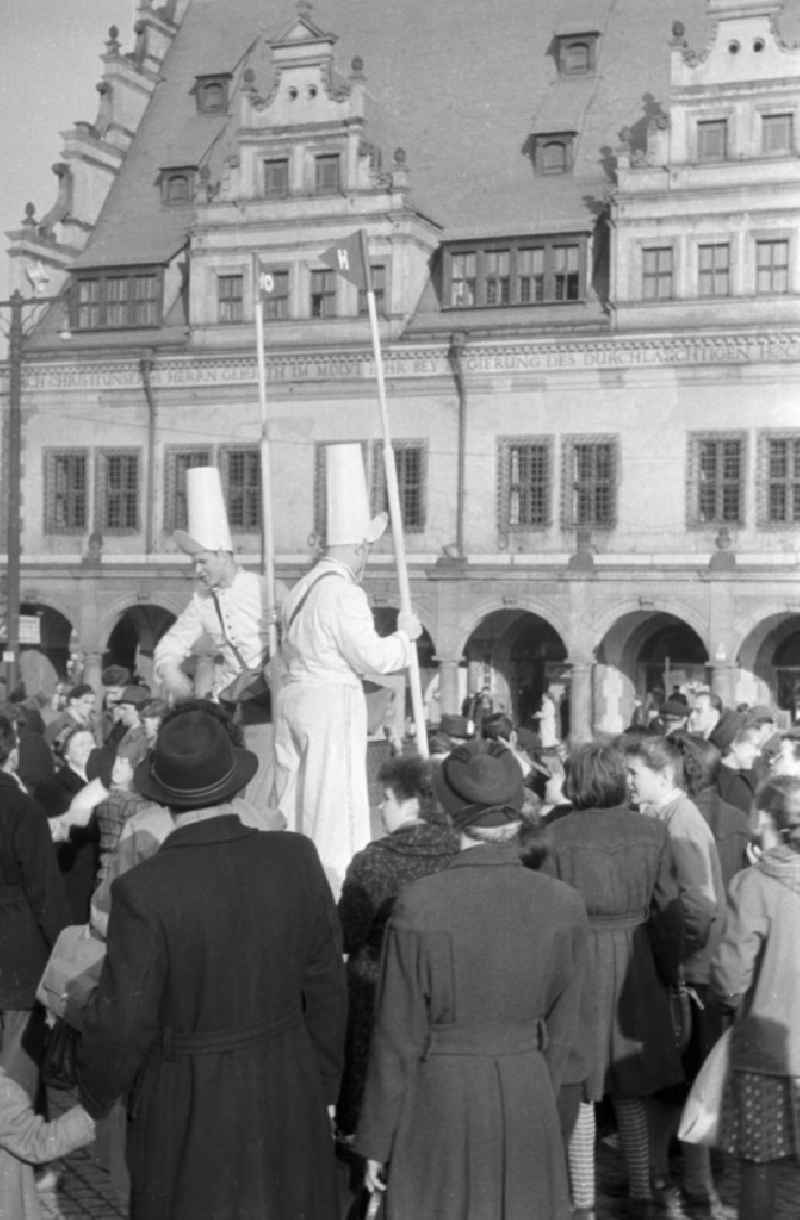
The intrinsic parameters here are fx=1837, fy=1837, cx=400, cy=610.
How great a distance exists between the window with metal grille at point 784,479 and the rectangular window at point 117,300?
11.8 metres

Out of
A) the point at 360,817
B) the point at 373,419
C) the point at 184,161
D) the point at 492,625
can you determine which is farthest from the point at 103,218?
the point at 360,817

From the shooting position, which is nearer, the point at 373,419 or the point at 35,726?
the point at 35,726

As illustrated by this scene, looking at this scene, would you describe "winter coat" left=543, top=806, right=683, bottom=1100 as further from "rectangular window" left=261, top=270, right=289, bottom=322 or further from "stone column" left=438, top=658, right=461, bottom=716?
"rectangular window" left=261, top=270, right=289, bottom=322

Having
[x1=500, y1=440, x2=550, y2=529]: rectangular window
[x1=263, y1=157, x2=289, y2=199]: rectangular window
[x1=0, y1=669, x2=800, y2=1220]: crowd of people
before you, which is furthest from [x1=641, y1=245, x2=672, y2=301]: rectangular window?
[x1=0, y1=669, x2=800, y2=1220]: crowd of people

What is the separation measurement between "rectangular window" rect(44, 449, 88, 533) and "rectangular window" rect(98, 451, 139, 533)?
412 millimetres

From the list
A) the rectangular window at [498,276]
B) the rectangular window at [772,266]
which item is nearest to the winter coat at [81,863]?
the rectangular window at [772,266]

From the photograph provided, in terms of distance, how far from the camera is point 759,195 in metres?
29.2

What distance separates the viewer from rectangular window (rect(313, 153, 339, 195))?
32.0 m

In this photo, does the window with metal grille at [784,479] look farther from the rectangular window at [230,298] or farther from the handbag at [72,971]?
the handbag at [72,971]

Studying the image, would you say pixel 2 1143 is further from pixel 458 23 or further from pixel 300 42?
pixel 458 23

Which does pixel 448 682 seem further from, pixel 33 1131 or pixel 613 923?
pixel 33 1131

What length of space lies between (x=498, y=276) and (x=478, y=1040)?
2777 cm

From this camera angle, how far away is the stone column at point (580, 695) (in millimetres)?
29906

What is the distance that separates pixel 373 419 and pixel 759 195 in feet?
24.3
